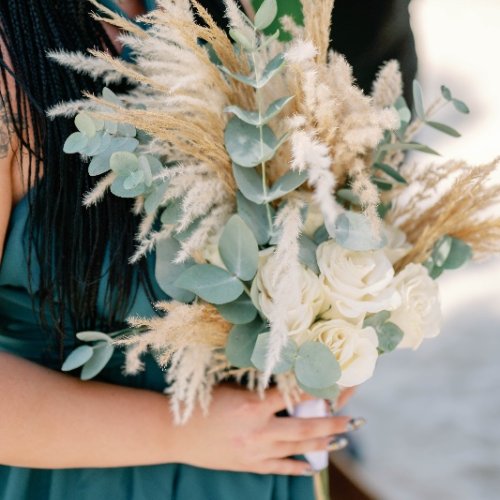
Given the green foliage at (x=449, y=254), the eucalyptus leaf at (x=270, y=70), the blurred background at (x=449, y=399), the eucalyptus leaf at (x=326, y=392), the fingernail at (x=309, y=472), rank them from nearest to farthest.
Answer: the eucalyptus leaf at (x=270, y=70) → the eucalyptus leaf at (x=326, y=392) → the green foliage at (x=449, y=254) → the fingernail at (x=309, y=472) → the blurred background at (x=449, y=399)

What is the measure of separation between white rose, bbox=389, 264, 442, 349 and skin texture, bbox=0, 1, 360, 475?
9.3 inches

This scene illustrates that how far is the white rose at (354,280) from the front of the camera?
86 centimetres

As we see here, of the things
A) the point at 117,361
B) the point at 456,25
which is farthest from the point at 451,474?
the point at 456,25

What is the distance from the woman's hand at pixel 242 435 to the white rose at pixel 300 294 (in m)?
0.25

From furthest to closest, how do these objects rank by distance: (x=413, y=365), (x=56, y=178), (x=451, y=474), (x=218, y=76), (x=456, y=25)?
1. (x=456, y=25)
2. (x=413, y=365)
3. (x=451, y=474)
4. (x=56, y=178)
5. (x=218, y=76)

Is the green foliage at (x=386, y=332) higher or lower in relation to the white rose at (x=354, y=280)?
lower

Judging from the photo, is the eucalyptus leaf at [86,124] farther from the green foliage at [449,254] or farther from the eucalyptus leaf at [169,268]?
the green foliage at [449,254]

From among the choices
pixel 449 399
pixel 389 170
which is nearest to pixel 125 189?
pixel 389 170

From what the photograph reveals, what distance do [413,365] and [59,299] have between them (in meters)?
2.39

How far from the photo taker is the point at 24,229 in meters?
0.97

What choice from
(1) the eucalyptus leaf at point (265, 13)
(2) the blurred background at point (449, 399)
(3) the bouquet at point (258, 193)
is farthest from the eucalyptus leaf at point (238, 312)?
(2) the blurred background at point (449, 399)

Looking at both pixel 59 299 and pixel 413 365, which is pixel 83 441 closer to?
pixel 59 299

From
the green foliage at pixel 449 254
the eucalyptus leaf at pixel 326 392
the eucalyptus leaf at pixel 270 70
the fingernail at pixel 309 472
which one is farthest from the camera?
the fingernail at pixel 309 472

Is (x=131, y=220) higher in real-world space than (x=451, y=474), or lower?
higher
